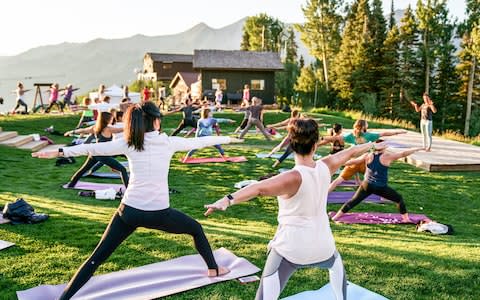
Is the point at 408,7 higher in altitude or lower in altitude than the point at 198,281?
higher

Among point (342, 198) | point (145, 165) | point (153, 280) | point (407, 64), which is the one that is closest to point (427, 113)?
point (342, 198)

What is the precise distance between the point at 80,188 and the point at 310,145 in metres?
7.71

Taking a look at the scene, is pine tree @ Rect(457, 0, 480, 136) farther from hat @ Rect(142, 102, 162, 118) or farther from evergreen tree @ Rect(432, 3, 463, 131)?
hat @ Rect(142, 102, 162, 118)

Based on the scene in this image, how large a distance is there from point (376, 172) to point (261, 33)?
62.8 metres

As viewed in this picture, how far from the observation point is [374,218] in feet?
25.5

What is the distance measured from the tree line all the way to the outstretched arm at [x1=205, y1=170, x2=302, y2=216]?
3860 cm

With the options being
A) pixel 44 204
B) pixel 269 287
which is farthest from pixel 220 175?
pixel 269 287

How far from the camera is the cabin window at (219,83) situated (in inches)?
1569

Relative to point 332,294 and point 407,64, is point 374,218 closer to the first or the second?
point 332,294

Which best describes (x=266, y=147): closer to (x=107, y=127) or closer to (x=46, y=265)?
(x=107, y=127)

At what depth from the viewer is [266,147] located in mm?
16469

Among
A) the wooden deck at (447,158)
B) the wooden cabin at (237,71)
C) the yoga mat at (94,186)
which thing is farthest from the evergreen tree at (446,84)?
the yoga mat at (94,186)

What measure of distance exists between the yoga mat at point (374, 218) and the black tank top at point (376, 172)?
37.2 inches

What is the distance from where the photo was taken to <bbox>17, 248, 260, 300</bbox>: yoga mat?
167 inches
